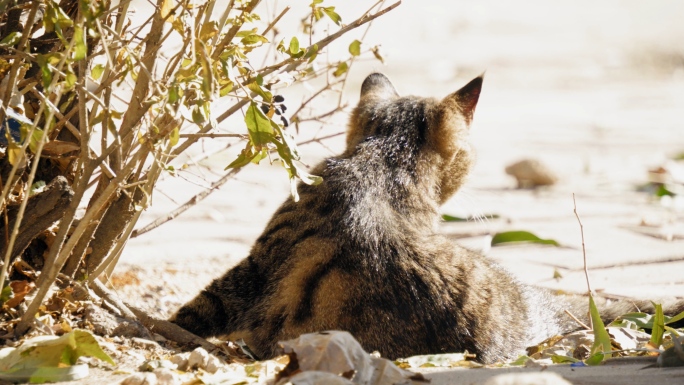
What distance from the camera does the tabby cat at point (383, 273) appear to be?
3057 millimetres

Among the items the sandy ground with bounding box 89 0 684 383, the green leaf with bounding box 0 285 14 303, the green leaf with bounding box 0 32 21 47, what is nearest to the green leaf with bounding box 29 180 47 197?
the green leaf with bounding box 0 285 14 303

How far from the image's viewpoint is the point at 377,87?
14.3 ft

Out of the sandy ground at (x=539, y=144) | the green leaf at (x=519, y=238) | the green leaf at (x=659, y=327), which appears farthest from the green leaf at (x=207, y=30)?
the green leaf at (x=519, y=238)

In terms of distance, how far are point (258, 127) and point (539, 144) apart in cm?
755

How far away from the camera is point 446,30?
15.1 meters

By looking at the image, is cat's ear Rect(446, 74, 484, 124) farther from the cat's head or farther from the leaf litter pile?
the leaf litter pile

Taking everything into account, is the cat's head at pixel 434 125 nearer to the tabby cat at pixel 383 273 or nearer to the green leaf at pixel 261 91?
the tabby cat at pixel 383 273

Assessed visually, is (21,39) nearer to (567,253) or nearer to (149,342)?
(149,342)

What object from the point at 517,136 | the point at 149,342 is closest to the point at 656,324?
the point at 149,342

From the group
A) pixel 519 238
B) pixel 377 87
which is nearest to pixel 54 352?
pixel 377 87

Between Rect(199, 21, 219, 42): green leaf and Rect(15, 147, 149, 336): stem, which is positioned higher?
Rect(199, 21, 219, 42): green leaf

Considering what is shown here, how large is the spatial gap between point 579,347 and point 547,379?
1.23 metres

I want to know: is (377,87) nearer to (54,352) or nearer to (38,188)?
(38,188)

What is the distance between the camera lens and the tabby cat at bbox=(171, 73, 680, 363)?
3.06 m
